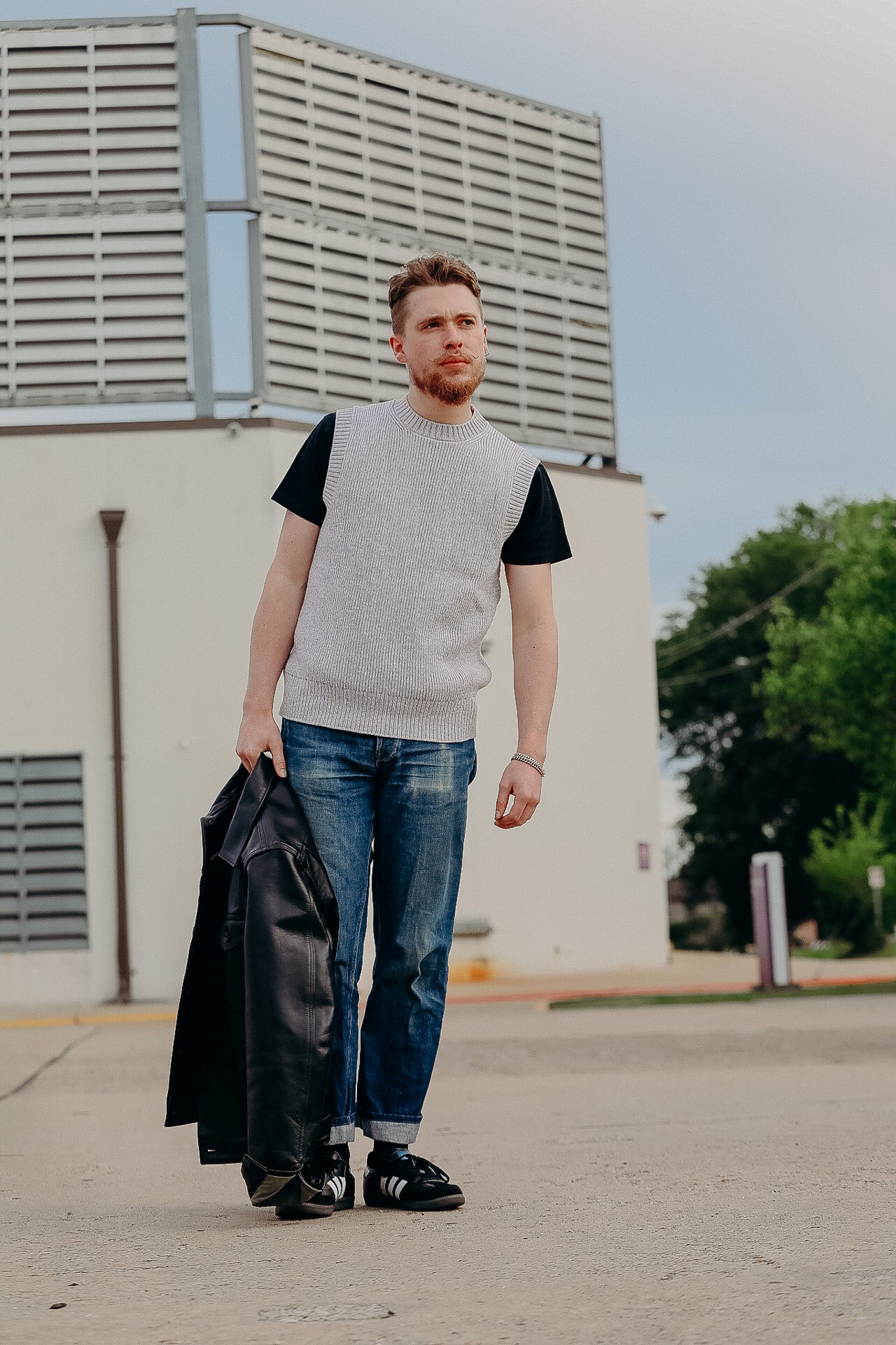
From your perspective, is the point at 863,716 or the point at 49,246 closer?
the point at 49,246

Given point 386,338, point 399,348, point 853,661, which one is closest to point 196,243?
point 386,338

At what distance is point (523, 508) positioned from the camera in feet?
12.4

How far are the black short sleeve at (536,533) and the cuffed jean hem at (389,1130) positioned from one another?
119 cm

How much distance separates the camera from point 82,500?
16844 millimetres

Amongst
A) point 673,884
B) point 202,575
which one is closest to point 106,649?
point 202,575

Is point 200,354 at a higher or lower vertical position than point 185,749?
higher

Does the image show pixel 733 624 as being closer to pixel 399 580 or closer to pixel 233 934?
pixel 399 580

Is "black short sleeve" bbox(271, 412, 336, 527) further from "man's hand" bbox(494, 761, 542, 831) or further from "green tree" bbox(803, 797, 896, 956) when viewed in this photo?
"green tree" bbox(803, 797, 896, 956)

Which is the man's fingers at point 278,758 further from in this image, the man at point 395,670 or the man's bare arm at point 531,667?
the man's bare arm at point 531,667

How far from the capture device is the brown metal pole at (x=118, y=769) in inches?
650

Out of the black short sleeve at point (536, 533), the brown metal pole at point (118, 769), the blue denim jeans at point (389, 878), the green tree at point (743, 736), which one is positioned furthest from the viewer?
the green tree at point (743, 736)

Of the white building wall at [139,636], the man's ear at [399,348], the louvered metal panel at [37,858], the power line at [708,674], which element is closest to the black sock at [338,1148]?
the man's ear at [399,348]

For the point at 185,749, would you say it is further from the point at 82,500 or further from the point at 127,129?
the point at 127,129

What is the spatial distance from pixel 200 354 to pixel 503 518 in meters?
13.9
